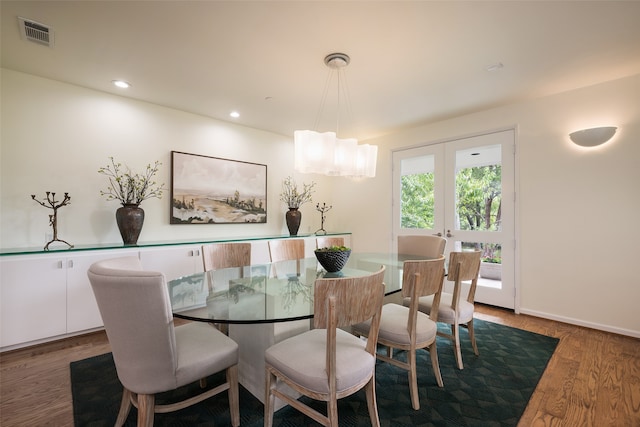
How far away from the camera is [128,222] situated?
3.08m

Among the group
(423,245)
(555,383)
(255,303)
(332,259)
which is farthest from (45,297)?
(555,383)

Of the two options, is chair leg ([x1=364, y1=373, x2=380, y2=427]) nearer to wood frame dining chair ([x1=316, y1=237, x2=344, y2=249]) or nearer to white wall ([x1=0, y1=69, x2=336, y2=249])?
wood frame dining chair ([x1=316, y1=237, x2=344, y2=249])

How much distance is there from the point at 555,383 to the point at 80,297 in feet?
13.5

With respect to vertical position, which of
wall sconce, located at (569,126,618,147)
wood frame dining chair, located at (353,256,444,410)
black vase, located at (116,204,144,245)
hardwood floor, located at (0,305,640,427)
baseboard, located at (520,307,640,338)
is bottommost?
hardwood floor, located at (0,305,640,427)

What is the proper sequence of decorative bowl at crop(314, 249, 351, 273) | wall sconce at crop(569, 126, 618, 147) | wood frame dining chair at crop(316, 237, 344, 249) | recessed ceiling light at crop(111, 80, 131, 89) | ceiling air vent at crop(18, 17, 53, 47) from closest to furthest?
1. ceiling air vent at crop(18, 17, 53, 47)
2. decorative bowl at crop(314, 249, 351, 273)
3. wall sconce at crop(569, 126, 618, 147)
4. recessed ceiling light at crop(111, 80, 131, 89)
5. wood frame dining chair at crop(316, 237, 344, 249)

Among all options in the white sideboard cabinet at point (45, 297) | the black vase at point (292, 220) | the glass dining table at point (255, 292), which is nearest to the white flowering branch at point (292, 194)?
the black vase at point (292, 220)

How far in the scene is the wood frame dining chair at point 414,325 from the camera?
172cm

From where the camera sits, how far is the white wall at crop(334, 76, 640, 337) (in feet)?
9.43

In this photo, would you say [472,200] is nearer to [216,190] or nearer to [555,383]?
[555,383]

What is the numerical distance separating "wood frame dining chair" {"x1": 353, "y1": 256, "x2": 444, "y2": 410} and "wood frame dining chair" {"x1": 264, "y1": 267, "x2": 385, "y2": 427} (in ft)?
1.15

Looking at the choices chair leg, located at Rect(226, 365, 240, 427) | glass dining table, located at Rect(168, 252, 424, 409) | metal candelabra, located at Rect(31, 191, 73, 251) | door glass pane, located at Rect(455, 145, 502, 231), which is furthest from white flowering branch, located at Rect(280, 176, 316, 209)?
chair leg, located at Rect(226, 365, 240, 427)

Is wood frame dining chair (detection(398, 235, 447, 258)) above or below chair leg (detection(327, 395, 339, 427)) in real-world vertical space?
above

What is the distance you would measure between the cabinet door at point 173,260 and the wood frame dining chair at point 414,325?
2.34 metres

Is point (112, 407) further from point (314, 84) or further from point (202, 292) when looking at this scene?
point (314, 84)
